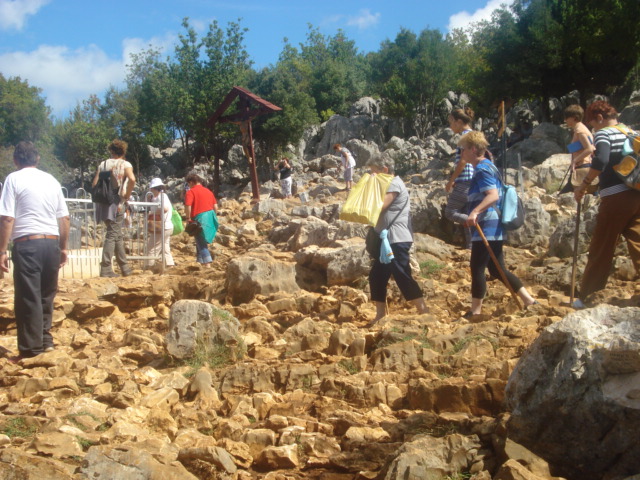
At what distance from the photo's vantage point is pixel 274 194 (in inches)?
937

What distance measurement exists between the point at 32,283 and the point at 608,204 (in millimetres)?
4416

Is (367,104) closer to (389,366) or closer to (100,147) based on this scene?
(100,147)

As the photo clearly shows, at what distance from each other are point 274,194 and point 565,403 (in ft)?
69.8

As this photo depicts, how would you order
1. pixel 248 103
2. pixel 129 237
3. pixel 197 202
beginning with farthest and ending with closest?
pixel 248 103, pixel 129 237, pixel 197 202

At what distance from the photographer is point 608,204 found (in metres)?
5.09

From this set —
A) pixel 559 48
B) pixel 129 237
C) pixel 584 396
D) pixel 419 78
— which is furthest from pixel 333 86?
pixel 584 396

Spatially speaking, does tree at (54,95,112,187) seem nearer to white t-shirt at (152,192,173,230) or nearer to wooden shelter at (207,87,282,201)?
wooden shelter at (207,87,282,201)

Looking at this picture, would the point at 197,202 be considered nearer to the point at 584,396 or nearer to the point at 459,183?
the point at 459,183

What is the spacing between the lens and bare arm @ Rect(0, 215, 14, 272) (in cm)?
498

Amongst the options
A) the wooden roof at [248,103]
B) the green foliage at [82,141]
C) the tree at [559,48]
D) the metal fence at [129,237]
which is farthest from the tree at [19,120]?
the metal fence at [129,237]

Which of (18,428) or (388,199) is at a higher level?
(388,199)

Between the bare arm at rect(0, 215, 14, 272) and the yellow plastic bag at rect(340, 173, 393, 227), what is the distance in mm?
2705

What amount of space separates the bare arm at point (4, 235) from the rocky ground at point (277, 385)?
765 mm

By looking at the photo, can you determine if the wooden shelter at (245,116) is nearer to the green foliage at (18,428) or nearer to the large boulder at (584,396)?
the green foliage at (18,428)
